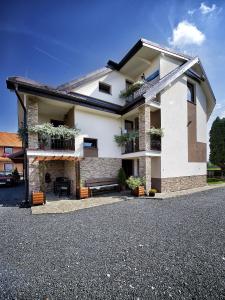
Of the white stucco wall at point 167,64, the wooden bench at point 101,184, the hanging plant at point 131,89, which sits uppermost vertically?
the white stucco wall at point 167,64

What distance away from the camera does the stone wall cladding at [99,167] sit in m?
12.0

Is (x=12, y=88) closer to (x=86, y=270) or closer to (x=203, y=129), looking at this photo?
(x=86, y=270)

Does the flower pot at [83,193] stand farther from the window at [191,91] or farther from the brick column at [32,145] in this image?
the window at [191,91]

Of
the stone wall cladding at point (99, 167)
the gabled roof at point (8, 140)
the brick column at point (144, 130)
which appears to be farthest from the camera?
the gabled roof at point (8, 140)

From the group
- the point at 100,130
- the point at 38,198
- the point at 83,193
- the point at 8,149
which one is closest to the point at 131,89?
the point at 100,130

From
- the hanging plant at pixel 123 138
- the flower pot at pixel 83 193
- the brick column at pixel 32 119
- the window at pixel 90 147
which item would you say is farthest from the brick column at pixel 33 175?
the hanging plant at pixel 123 138

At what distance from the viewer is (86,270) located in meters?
3.51

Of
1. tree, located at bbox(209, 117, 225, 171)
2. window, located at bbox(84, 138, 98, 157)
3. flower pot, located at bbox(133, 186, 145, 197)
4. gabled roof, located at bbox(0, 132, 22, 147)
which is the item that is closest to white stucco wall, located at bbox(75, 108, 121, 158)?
window, located at bbox(84, 138, 98, 157)

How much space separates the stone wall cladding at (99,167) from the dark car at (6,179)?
33.0 feet

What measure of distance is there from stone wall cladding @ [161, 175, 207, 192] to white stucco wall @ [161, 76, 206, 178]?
1.10 feet

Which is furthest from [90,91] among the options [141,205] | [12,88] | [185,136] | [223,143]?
[223,143]

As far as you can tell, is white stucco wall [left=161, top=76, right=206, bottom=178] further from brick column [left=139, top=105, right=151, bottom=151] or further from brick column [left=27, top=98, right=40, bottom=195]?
brick column [left=27, top=98, right=40, bottom=195]

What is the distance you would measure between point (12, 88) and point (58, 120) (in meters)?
4.73

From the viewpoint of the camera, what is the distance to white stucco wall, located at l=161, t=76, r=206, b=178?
12609 mm
